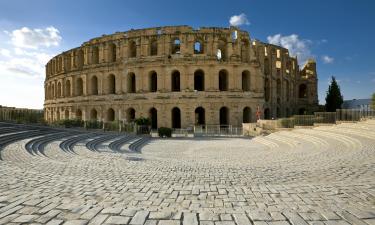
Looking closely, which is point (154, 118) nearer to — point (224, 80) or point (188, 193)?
point (224, 80)

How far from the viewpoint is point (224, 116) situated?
3359 cm

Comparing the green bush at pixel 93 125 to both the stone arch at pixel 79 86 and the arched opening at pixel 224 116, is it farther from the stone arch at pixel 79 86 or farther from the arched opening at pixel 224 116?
the stone arch at pixel 79 86

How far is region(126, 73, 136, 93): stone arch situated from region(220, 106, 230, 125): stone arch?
42.3ft

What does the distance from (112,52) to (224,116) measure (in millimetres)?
18627

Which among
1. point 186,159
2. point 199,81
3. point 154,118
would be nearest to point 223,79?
point 199,81

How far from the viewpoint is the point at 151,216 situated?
13.0 ft

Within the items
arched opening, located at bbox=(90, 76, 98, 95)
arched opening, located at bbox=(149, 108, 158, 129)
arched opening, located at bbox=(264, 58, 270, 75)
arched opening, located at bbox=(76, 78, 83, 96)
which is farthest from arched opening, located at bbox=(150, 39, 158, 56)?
arched opening, located at bbox=(264, 58, 270, 75)

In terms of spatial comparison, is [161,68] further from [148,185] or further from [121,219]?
[121,219]

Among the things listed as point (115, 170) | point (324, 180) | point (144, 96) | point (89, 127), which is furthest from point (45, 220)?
point (144, 96)

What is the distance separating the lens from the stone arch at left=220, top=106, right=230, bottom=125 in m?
31.8

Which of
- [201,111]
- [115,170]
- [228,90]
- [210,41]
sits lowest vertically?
[115,170]

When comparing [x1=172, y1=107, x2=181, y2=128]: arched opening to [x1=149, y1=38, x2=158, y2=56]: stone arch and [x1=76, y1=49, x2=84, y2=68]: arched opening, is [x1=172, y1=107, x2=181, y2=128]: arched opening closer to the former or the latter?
[x1=149, y1=38, x2=158, y2=56]: stone arch

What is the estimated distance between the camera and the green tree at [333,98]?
42719 mm

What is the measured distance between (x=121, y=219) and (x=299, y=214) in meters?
2.90
